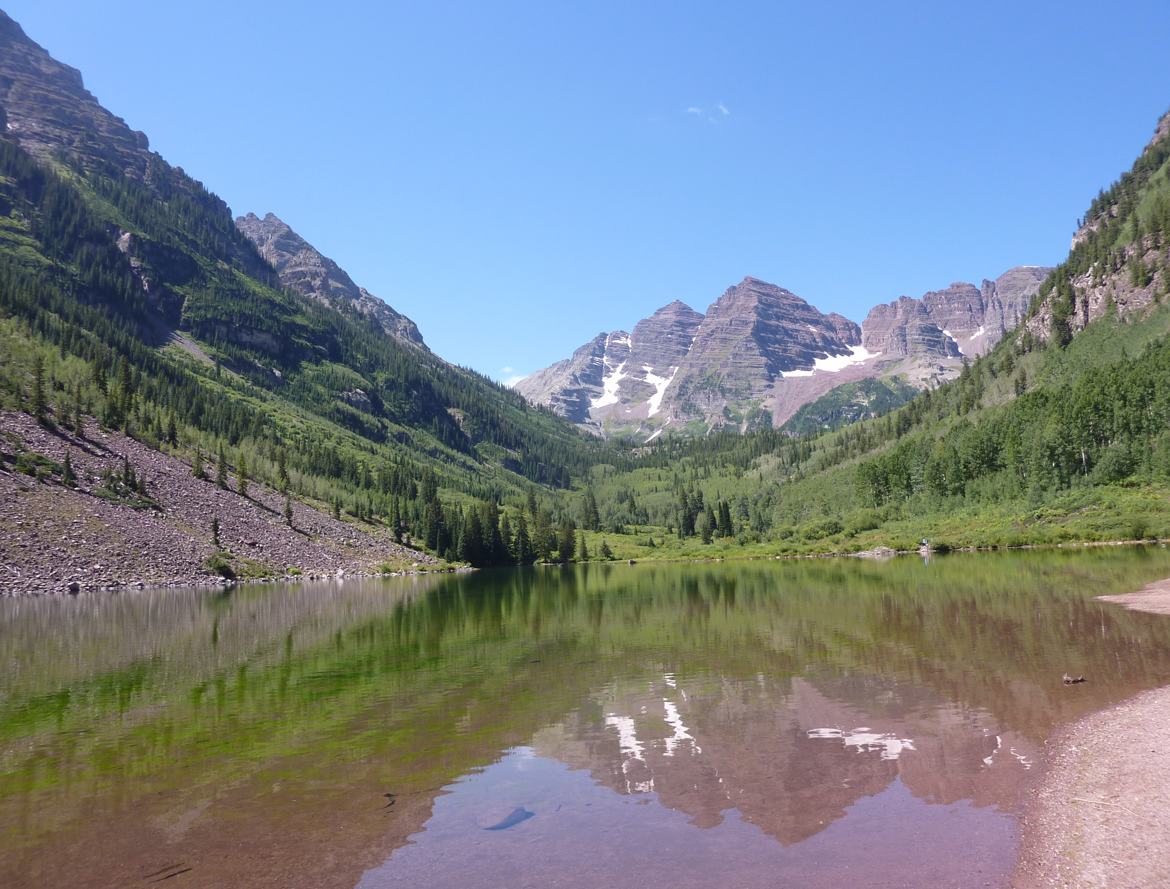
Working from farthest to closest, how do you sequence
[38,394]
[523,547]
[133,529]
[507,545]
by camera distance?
1. [523,547]
2. [507,545]
3. [38,394]
4. [133,529]

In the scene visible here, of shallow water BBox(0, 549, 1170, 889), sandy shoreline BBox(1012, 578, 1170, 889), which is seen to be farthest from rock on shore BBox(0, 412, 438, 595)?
sandy shoreline BBox(1012, 578, 1170, 889)

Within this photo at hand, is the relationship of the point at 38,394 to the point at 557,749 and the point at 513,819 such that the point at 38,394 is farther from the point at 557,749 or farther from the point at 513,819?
the point at 513,819

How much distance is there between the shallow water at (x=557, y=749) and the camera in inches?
526

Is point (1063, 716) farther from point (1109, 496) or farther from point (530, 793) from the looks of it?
point (1109, 496)

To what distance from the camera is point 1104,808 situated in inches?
570

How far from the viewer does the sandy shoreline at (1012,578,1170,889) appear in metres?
11.8

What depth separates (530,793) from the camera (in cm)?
1720

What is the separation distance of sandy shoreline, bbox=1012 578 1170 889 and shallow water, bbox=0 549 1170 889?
→ 700 millimetres

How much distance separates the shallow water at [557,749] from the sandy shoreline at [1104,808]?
70 cm

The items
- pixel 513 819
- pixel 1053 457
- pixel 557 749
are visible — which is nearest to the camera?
pixel 513 819

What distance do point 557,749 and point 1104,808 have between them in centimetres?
1334

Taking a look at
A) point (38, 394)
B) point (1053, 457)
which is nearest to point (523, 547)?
point (38, 394)

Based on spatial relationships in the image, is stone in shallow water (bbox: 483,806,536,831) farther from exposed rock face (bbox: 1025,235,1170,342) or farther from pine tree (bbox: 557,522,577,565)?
exposed rock face (bbox: 1025,235,1170,342)

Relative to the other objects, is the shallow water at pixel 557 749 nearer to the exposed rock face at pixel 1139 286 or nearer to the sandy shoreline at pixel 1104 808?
the sandy shoreline at pixel 1104 808
